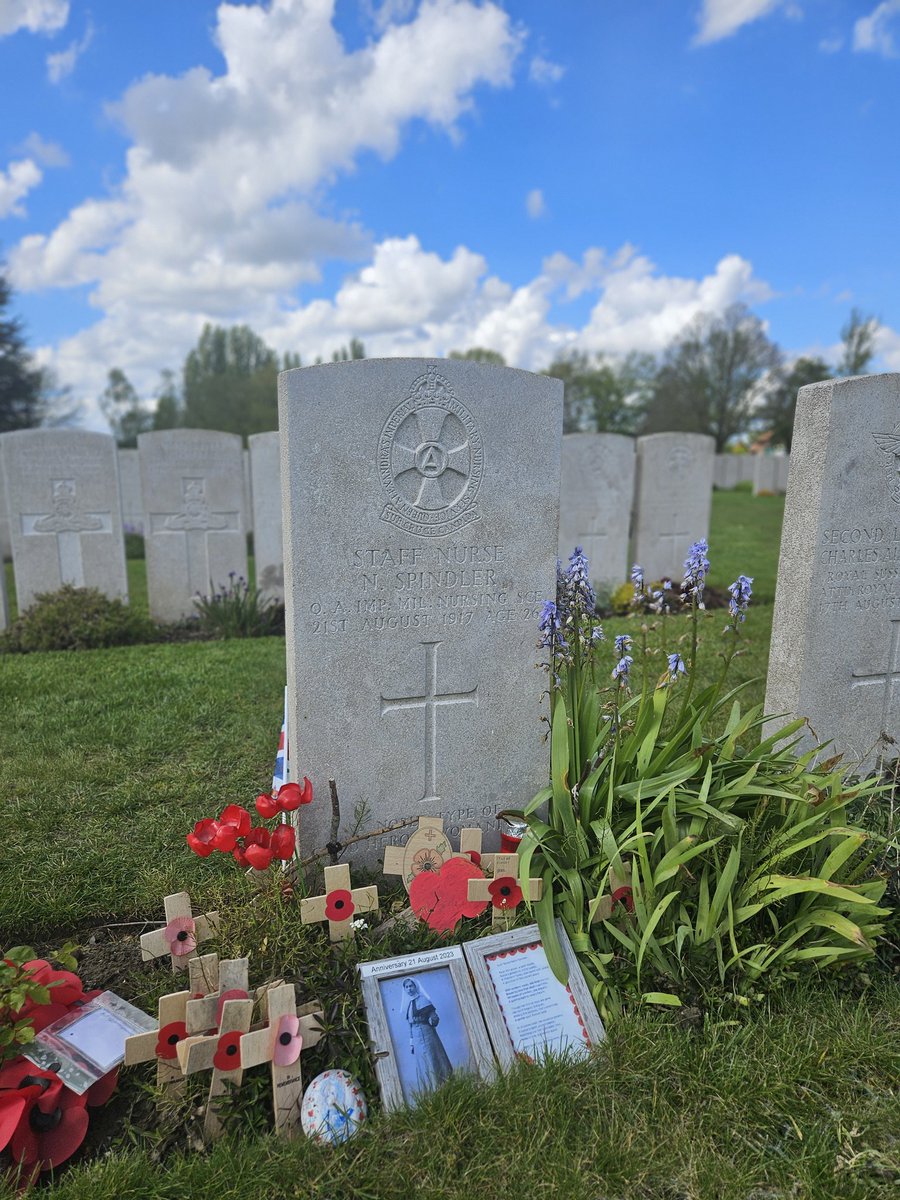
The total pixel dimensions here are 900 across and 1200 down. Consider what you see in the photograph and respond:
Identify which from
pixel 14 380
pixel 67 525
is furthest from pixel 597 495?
pixel 14 380

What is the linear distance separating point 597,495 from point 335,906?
7.27 m

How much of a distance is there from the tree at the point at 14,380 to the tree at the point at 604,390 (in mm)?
32155

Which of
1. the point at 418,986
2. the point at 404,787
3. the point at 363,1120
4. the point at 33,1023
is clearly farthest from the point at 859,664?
the point at 33,1023

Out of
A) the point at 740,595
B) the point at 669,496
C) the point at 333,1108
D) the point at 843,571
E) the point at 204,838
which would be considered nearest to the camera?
the point at 333,1108

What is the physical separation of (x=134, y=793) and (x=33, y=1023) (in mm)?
1752

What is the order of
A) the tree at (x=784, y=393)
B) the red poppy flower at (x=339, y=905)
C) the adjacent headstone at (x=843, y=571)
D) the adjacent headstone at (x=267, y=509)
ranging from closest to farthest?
the red poppy flower at (x=339, y=905) → the adjacent headstone at (x=843, y=571) → the adjacent headstone at (x=267, y=509) → the tree at (x=784, y=393)

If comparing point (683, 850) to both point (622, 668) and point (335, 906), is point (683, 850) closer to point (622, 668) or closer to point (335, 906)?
point (622, 668)

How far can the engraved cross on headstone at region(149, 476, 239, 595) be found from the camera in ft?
25.4

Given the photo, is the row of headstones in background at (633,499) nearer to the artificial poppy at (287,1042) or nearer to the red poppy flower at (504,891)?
the red poppy flower at (504,891)

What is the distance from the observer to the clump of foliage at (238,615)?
7336 millimetres

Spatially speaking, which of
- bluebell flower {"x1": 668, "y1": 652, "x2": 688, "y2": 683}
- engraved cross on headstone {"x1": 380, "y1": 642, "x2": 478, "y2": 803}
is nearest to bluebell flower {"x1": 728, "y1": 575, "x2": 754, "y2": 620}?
bluebell flower {"x1": 668, "y1": 652, "x2": 688, "y2": 683}

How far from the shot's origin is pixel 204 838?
8.31 feet

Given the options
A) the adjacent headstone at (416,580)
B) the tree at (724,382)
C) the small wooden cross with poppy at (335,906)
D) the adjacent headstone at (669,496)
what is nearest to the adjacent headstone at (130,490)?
the adjacent headstone at (669,496)

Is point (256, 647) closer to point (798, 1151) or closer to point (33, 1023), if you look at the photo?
point (33, 1023)
